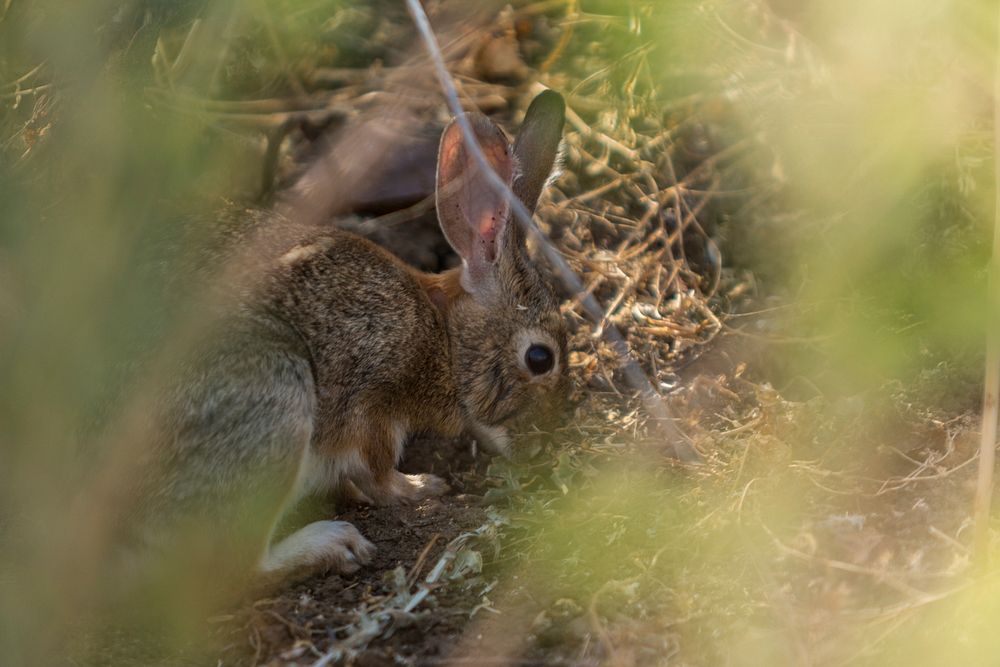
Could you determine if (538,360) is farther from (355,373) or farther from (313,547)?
(313,547)

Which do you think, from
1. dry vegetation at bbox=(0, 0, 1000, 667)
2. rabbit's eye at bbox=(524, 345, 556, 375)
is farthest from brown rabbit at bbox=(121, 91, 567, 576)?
dry vegetation at bbox=(0, 0, 1000, 667)

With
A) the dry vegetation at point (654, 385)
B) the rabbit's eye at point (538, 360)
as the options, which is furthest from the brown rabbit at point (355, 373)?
the dry vegetation at point (654, 385)

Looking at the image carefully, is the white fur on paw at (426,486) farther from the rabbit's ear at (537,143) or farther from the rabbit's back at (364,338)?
the rabbit's ear at (537,143)

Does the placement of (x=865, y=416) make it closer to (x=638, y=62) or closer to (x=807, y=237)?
(x=807, y=237)

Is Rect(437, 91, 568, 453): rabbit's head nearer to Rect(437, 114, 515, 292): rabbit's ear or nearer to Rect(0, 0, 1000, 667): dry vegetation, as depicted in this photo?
Rect(437, 114, 515, 292): rabbit's ear

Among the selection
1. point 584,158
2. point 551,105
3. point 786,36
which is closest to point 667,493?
point 551,105
